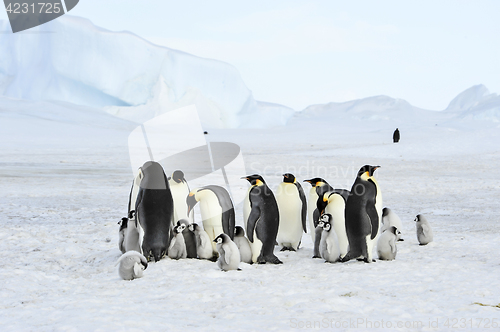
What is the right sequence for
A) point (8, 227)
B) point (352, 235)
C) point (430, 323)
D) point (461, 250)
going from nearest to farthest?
1. point (430, 323)
2. point (352, 235)
3. point (461, 250)
4. point (8, 227)

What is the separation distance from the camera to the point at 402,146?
19516mm

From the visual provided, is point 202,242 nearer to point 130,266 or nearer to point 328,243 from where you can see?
point 130,266

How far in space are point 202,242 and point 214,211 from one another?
0.36 m

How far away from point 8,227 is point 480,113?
6126 centimetres

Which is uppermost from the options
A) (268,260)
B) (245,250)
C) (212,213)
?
(212,213)

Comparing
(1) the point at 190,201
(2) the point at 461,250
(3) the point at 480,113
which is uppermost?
(3) the point at 480,113

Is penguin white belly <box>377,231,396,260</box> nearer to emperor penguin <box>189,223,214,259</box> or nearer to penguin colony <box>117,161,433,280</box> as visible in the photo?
penguin colony <box>117,161,433,280</box>

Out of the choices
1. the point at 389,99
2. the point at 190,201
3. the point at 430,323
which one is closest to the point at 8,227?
the point at 190,201

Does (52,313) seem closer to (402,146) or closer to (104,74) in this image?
(402,146)

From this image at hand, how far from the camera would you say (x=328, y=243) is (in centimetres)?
423

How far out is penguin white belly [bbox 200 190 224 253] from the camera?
4.53 metres

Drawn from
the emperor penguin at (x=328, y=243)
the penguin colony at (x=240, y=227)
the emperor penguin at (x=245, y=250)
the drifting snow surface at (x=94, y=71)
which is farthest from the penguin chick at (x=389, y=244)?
the drifting snow surface at (x=94, y=71)

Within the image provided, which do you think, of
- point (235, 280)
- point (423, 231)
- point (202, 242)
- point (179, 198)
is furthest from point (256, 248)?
point (423, 231)

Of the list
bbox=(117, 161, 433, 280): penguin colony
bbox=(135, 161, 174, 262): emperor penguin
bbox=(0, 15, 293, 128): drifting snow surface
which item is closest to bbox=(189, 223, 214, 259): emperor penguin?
bbox=(117, 161, 433, 280): penguin colony
